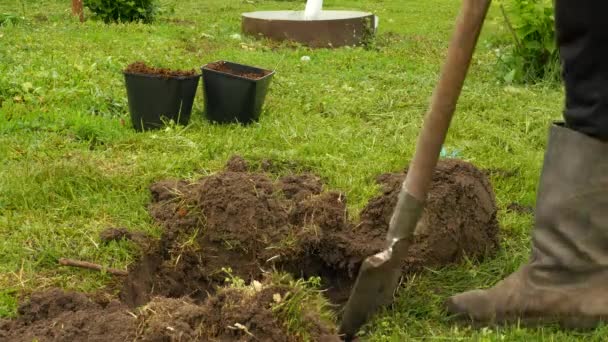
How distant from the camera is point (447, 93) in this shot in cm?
250

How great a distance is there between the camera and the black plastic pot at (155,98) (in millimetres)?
4781

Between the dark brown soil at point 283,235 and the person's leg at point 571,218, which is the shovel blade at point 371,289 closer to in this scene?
the person's leg at point 571,218

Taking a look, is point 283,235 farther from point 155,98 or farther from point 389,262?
point 155,98

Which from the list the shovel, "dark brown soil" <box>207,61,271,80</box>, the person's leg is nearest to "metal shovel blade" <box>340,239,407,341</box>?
the shovel

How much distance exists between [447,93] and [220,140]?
2.27 metres

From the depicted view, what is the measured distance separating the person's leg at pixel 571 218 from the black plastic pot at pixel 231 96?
2515 mm

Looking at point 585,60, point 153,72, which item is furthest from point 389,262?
point 153,72

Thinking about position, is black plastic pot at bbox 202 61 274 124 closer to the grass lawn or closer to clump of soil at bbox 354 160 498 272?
the grass lawn

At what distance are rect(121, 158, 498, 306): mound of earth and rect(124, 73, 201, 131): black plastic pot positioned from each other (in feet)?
5.30

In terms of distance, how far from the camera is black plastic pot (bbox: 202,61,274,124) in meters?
4.92

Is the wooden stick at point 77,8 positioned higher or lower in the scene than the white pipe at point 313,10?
lower

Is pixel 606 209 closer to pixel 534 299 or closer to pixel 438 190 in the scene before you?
pixel 534 299

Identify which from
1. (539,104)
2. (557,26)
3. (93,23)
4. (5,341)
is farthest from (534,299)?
(93,23)

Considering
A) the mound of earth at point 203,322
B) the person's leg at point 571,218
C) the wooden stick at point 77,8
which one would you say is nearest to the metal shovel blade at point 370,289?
the mound of earth at point 203,322
